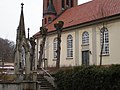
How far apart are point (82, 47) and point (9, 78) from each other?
13080 millimetres

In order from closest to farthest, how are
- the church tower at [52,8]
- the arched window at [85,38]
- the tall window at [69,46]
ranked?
the arched window at [85,38] → the tall window at [69,46] → the church tower at [52,8]

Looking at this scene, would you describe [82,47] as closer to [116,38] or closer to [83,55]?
[83,55]

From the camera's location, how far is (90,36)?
33969 mm

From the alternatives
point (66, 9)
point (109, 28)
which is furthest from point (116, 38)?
point (66, 9)

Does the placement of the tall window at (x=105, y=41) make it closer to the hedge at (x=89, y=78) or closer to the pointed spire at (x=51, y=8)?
the hedge at (x=89, y=78)

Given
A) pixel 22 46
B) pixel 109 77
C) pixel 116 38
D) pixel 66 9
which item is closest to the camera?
pixel 109 77

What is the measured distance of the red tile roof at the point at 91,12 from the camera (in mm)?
32875

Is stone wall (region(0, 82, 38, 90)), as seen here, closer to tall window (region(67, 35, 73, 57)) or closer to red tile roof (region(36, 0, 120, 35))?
red tile roof (region(36, 0, 120, 35))

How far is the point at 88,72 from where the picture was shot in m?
18.9

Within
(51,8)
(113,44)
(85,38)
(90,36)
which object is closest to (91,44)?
(90,36)

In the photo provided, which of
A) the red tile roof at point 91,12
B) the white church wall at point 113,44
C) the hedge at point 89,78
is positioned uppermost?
the red tile roof at point 91,12

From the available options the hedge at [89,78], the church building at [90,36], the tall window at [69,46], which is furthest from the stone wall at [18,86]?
the tall window at [69,46]

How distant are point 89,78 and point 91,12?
18.8 meters

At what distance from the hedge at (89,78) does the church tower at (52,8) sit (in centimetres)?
2535
